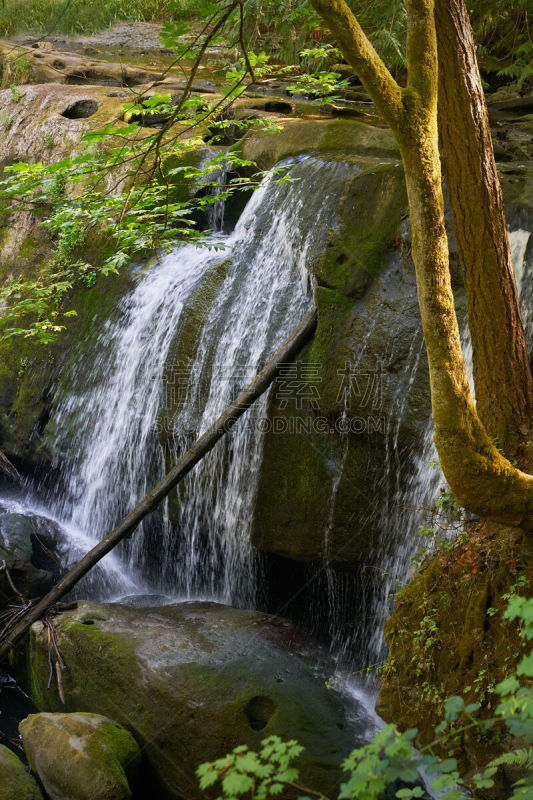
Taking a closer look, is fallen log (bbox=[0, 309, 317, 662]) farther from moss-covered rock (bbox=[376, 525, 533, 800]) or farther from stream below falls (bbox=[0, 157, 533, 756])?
moss-covered rock (bbox=[376, 525, 533, 800])

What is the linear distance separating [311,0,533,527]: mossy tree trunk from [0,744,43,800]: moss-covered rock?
300 centimetres

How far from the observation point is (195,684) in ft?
14.1

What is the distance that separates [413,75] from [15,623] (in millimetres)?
5020

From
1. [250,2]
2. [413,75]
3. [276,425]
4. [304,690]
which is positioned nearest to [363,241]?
[276,425]

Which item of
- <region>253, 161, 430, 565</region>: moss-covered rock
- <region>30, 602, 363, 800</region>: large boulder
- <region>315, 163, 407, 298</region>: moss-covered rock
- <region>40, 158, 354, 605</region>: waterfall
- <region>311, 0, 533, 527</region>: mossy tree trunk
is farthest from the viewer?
<region>40, 158, 354, 605</region>: waterfall

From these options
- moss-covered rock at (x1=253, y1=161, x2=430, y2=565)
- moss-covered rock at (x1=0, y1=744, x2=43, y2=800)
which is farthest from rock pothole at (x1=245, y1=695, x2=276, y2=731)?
moss-covered rock at (x1=253, y1=161, x2=430, y2=565)

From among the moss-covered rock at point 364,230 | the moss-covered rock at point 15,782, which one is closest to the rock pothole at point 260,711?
the moss-covered rock at point 15,782

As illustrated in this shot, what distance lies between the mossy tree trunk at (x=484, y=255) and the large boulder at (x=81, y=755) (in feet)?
9.44

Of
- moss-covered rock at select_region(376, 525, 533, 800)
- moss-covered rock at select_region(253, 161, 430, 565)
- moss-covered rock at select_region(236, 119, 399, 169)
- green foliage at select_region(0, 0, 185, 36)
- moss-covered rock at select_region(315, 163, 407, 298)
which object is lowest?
moss-covered rock at select_region(376, 525, 533, 800)

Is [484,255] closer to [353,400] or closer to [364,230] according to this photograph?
[353,400]

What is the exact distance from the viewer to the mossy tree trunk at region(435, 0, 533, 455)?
12.1 ft

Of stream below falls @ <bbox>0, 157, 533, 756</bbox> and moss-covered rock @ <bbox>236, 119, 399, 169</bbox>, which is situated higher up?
moss-covered rock @ <bbox>236, 119, 399, 169</bbox>

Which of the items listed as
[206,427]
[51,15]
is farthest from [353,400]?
[51,15]

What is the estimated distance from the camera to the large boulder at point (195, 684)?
4.04m
